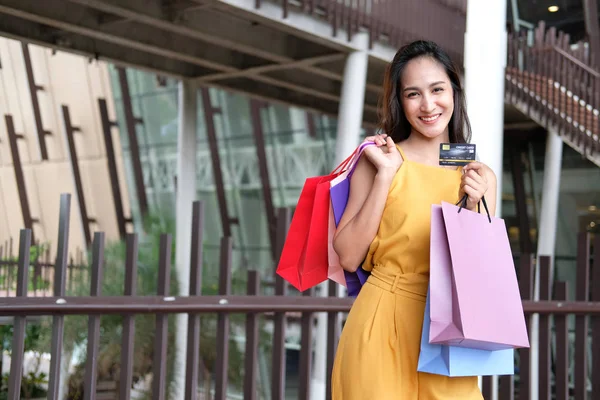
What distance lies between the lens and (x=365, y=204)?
6.20 ft

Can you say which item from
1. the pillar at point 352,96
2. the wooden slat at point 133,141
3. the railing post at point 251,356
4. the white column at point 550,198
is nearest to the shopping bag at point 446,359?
the railing post at point 251,356

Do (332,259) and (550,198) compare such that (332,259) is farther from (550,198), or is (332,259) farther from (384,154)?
(550,198)

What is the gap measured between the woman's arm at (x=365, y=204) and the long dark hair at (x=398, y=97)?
13 centimetres

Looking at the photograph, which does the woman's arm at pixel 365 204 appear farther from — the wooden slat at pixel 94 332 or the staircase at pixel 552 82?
the staircase at pixel 552 82

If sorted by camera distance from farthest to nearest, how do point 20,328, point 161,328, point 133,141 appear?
1. point 133,141
2. point 161,328
3. point 20,328

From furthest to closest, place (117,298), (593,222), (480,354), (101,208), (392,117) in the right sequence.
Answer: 1. (101,208)
2. (593,222)
3. (117,298)
4. (392,117)
5. (480,354)

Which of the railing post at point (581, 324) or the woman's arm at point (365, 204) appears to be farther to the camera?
the railing post at point (581, 324)

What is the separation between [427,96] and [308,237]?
1.64ft

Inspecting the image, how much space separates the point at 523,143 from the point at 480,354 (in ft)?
51.3

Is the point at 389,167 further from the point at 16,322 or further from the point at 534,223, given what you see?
the point at 534,223

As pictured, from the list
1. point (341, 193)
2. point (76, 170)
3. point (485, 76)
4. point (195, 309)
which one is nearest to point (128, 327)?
point (195, 309)

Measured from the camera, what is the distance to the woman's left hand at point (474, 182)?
1840 millimetres

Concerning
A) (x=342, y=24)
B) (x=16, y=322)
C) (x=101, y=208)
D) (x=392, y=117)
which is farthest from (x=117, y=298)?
(x=101, y=208)

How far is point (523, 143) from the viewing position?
16.7m
